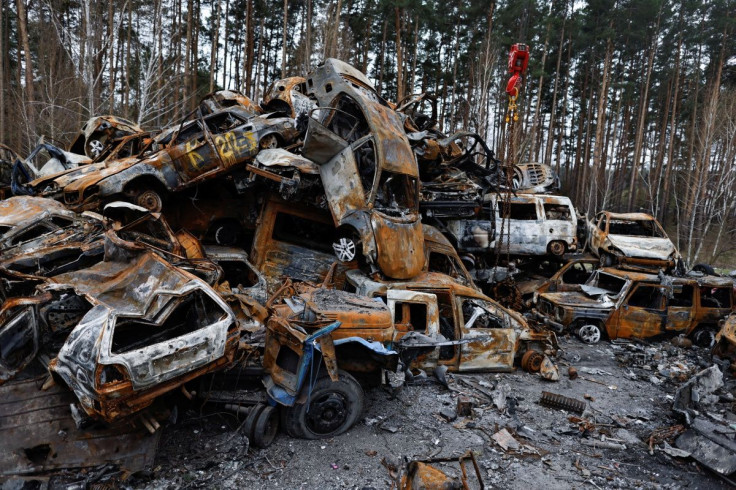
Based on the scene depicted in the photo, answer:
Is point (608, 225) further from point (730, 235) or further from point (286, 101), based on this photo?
point (730, 235)

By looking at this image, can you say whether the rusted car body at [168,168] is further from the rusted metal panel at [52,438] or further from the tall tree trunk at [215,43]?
the tall tree trunk at [215,43]

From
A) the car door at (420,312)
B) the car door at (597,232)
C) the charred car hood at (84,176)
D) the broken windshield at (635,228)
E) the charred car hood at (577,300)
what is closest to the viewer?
the car door at (420,312)

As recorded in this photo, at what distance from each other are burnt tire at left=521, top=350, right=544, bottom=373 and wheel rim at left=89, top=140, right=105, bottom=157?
1104 cm

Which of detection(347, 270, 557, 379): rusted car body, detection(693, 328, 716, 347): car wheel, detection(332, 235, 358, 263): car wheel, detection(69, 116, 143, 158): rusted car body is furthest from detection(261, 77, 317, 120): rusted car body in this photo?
detection(693, 328, 716, 347): car wheel

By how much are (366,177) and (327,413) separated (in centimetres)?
413

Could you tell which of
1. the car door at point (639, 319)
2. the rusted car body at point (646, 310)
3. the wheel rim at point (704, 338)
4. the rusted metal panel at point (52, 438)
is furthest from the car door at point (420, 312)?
the wheel rim at point (704, 338)

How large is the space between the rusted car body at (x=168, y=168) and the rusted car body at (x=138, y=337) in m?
2.97

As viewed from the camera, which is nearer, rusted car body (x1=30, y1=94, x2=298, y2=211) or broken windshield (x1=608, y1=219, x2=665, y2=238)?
rusted car body (x1=30, y1=94, x2=298, y2=211)

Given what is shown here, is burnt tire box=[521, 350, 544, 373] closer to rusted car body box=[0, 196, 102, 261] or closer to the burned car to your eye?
the burned car

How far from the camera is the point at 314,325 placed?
415 cm

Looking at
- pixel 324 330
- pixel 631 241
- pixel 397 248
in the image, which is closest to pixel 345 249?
pixel 397 248

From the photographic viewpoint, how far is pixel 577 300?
836 cm

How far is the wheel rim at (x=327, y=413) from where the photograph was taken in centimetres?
421

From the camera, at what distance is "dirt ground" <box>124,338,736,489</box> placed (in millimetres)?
3805
